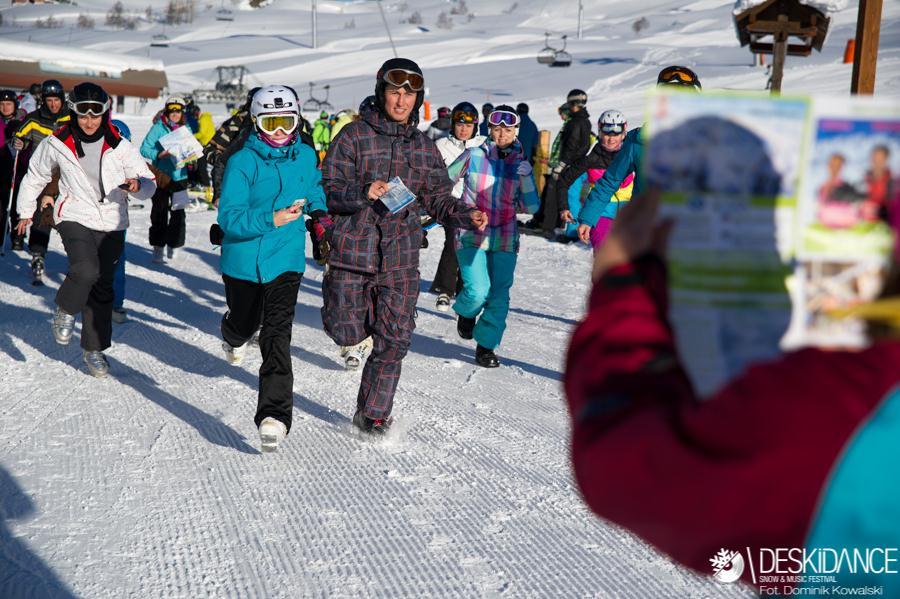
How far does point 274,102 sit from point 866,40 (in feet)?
11.9

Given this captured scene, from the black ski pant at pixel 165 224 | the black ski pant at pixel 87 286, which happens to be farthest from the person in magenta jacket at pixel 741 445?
the black ski pant at pixel 165 224

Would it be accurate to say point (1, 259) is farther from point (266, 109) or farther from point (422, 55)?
point (422, 55)

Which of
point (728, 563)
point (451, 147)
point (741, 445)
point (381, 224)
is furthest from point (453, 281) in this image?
point (741, 445)

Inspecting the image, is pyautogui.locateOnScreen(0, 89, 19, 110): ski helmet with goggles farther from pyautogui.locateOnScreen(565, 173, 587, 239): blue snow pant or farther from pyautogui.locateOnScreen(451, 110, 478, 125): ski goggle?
pyautogui.locateOnScreen(565, 173, 587, 239): blue snow pant

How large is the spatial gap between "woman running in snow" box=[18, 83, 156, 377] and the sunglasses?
3482mm

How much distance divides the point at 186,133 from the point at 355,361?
4.63 meters

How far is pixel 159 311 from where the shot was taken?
8.93m

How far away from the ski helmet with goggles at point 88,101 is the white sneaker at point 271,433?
2598mm

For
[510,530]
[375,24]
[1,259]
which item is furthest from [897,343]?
[375,24]

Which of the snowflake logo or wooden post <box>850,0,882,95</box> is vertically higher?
wooden post <box>850,0,882,95</box>

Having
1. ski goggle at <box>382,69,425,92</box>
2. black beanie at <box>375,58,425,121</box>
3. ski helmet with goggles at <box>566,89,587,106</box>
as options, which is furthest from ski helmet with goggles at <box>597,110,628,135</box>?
ski helmet with goggles at <box>566,89,587,106</box>

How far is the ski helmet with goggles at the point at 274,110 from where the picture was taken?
16.3 ft

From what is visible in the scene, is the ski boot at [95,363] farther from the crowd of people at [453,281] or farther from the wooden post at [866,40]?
the wooden post at [866,40]

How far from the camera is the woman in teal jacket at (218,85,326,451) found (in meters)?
4.93
